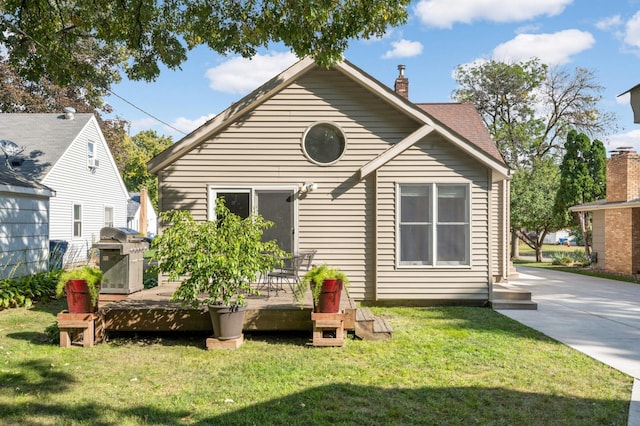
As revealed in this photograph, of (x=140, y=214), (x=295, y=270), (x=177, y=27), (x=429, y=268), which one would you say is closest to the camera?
(x=295, y=270)

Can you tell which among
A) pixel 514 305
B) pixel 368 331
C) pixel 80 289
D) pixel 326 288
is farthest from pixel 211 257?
pixel 514 305

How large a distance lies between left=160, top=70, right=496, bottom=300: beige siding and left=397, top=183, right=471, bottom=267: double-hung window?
7.3 inches

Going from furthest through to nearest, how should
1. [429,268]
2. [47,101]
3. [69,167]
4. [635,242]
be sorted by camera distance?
[47,101], [69,167], [635,242], [429,268]

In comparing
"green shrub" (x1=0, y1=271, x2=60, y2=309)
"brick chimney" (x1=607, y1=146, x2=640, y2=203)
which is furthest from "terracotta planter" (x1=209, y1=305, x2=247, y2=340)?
"brick chimney" (x1=607, y1=146, x2=640, y2=203)

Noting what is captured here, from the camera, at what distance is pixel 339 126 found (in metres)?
9.25

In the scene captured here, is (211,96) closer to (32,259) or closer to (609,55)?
(32,259)

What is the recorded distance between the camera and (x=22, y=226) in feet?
39.2

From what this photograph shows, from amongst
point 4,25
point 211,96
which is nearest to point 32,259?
point 4,25

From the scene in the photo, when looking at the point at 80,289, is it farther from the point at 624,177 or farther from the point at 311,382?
the point at 624,177

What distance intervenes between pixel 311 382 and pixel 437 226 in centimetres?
522

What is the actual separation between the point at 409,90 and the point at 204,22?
21.3 ft

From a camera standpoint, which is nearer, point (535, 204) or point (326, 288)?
point (326, 288)

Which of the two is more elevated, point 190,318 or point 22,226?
point 22,226

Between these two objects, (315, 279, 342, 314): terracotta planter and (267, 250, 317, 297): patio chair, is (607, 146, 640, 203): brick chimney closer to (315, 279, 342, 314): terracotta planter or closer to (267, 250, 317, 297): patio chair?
(267, 250, 317, 297): patio chair
